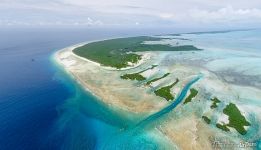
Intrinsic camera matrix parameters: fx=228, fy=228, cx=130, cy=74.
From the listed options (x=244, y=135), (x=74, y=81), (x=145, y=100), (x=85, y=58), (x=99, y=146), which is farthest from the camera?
(x=85, y=58)

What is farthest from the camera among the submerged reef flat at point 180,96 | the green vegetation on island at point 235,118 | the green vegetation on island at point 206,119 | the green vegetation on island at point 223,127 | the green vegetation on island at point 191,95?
the green vegetation on island at point 191,95

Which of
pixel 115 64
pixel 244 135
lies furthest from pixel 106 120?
pixel 115 64

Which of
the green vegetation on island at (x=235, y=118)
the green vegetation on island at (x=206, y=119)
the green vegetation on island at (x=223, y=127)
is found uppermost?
the green vegetation on island at (x=235, y=118)

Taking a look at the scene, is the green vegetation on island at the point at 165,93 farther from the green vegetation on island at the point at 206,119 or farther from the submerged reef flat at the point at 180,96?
the green vegetation on island at the point at 206,119

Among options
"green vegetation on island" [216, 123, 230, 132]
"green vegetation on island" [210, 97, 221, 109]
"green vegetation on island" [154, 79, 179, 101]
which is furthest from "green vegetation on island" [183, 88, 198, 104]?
"green vegetation on island" [216, 123, 230, 132]

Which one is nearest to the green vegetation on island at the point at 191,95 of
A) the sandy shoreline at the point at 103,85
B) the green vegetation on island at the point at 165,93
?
the green vegetation on island at the point at 165,93

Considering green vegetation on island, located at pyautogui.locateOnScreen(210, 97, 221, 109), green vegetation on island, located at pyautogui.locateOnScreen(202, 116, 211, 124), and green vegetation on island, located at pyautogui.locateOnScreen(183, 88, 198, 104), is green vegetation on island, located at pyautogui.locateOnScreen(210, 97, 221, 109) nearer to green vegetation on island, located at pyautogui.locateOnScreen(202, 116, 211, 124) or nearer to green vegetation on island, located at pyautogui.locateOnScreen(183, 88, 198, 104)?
green vegetation on island, located at pyautogui.locateOnScreen(183, 88, 198, 104)

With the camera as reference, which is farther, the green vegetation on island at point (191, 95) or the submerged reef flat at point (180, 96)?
the green vegetation on island at point (191, 95)

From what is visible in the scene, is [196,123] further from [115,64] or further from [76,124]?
[115,64]
